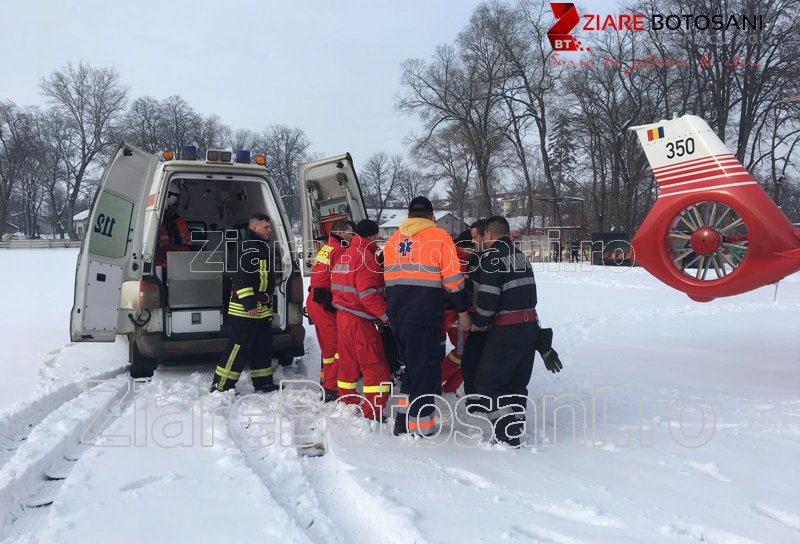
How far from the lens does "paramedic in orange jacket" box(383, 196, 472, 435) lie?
391 centimetres

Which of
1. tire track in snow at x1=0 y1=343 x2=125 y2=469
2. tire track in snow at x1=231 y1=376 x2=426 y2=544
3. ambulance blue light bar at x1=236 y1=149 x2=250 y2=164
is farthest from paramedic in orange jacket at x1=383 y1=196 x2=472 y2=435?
tire track in snow at x1=0 y1=343 x2=125 y2=469

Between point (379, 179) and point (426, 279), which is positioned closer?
point (426, 279)

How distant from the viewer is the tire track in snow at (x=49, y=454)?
115 inches

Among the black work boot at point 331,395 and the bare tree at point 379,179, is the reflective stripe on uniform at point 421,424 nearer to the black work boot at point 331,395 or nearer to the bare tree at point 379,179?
the black work boot at point 331,395

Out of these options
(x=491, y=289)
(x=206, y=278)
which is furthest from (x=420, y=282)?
(x=206, y=278)

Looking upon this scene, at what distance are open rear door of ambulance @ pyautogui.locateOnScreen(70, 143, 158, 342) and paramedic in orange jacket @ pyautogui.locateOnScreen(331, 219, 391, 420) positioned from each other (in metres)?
2.27

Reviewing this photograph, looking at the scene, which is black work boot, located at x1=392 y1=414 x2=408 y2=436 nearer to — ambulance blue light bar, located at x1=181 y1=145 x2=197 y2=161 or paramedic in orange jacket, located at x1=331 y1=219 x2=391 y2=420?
paramedic in orange jacket, located at x1=331 y1=219 x2=391 y2=420

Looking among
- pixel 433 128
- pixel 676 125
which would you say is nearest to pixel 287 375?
pixel 676 125

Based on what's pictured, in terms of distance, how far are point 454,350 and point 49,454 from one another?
3.09 m

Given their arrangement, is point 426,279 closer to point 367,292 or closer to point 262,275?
point 367,292

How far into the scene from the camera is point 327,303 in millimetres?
4984

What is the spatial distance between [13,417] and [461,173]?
41.1 meters

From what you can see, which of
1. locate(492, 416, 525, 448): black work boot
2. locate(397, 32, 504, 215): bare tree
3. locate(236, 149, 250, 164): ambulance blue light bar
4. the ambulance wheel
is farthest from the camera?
locate(397, 32, 504, 215): bare tree

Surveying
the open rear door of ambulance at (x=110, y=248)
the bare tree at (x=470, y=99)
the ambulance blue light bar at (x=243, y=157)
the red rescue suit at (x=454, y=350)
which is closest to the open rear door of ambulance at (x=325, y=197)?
the ambulance blue light bar at (x=243, y=157)
